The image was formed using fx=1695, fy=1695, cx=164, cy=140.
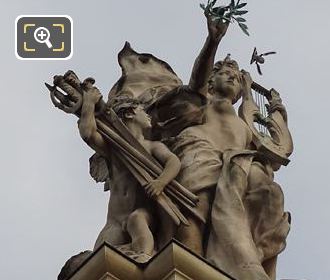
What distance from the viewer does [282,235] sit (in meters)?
18.2

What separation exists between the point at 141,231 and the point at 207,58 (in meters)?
2.48

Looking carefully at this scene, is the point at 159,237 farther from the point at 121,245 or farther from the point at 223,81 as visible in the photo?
the point at 223,81

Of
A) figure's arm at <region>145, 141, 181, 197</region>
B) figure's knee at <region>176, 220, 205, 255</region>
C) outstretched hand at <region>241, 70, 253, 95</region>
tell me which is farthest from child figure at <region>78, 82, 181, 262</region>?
outstretched hand at <region>241, 70, 253, 95</region>

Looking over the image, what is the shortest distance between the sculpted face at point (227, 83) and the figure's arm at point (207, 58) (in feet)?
1.41

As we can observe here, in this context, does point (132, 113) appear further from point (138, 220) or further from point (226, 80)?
point (138, 220)

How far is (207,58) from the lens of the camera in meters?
19.1

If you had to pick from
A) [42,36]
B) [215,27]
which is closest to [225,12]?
[215,27]

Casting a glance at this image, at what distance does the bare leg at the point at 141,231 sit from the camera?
17359 mm

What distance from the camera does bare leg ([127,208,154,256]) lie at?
17.4 m

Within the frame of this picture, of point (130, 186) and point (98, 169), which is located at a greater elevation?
point (130, 186)

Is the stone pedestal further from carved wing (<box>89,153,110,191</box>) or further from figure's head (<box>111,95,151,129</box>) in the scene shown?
carved wing (<box>89,153,110,191</box>)

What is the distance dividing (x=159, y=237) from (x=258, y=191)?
3.99 ft

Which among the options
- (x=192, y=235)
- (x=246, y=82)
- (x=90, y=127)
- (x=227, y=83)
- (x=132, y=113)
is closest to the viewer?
(x=192, y=235)

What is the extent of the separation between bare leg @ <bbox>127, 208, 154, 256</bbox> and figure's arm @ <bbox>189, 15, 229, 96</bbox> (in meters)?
2.05
